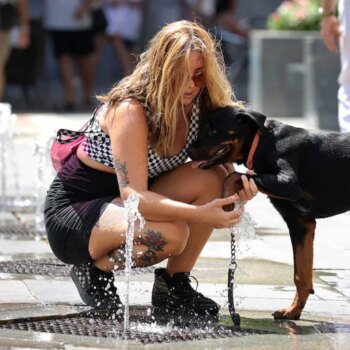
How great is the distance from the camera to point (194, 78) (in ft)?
17.0

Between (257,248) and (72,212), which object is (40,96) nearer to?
(257,248)

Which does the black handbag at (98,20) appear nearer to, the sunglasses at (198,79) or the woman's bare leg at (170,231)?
the woman's bare leg at (170,231)

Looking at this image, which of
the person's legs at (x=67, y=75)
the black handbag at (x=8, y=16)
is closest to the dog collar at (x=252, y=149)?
the black handbag at (x=8, y=16)

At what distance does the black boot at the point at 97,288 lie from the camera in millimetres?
5383

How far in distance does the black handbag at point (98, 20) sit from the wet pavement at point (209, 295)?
27.5ft

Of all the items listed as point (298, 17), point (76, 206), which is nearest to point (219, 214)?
point (76, 206)

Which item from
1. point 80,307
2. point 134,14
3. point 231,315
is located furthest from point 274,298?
point 134,14

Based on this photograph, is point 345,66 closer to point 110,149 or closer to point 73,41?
point 110,149

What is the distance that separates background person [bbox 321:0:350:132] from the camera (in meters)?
7.39

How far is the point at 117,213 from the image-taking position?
5219 millimetres

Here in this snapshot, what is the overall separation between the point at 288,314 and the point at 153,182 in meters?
0.86

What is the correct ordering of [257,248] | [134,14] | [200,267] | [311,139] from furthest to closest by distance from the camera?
[134,14]
[257,248]
[200,267]
[311,139]

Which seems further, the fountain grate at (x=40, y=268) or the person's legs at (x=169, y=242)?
the fountain grate at (x=40, y=268)

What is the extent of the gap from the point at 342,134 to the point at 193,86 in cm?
76
